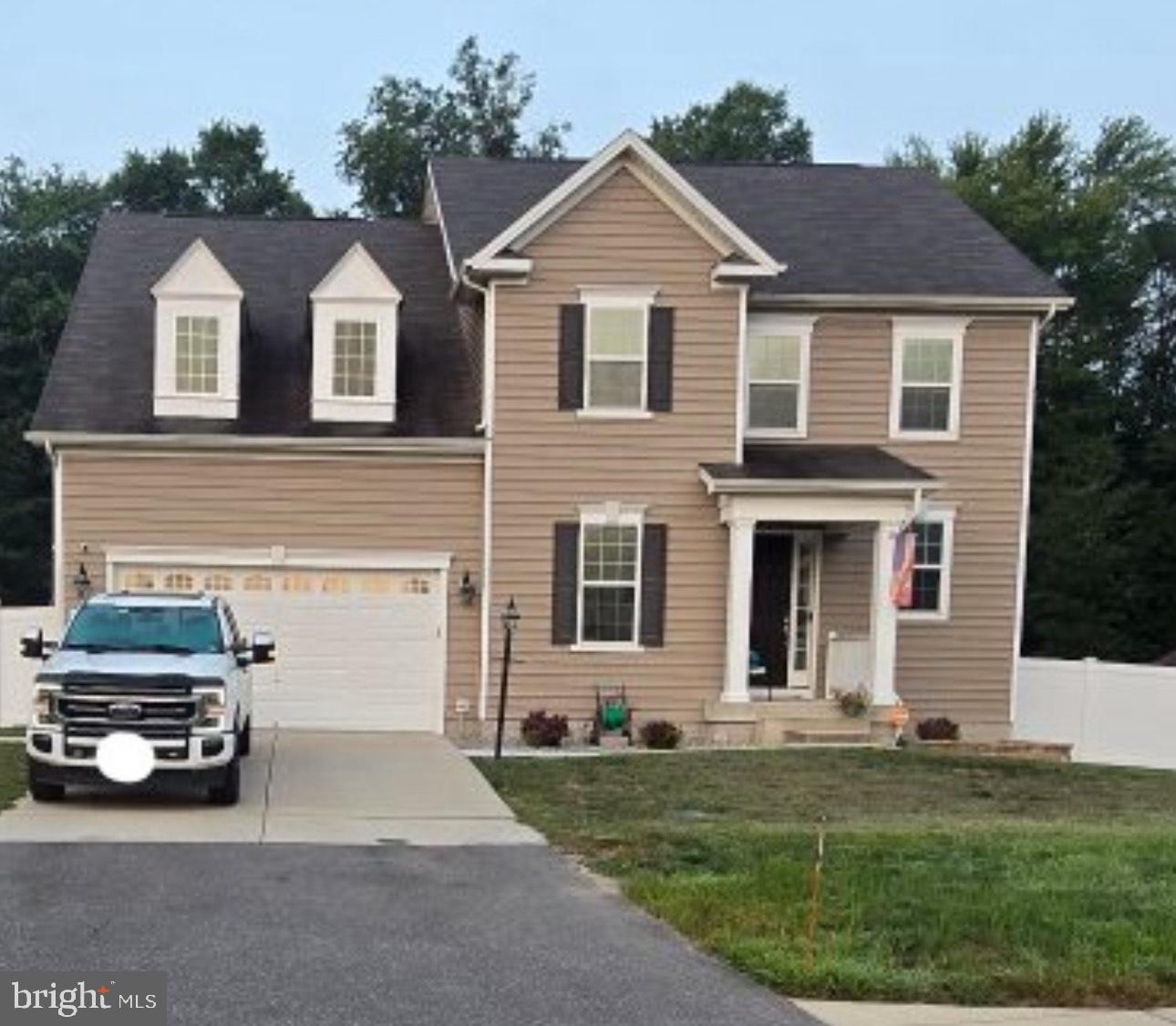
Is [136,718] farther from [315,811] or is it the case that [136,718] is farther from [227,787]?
[315,811]

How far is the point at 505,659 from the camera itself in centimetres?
1916

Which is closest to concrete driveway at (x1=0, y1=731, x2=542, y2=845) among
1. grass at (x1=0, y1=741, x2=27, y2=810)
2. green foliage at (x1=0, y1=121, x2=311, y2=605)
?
grass at (x1=0, y1=741, x2=27, y2=810)

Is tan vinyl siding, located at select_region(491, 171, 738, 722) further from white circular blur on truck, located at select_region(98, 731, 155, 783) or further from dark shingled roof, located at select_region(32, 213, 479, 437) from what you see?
white circular blur on truck, located at select_region(98, 731, 155, 783)

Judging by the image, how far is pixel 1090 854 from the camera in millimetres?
10469

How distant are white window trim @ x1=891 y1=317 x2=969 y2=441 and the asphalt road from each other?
42.6 feet

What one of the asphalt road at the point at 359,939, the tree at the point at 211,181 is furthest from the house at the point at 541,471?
the tree at the point at 211,181

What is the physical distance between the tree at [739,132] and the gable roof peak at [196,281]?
3617 centimetres

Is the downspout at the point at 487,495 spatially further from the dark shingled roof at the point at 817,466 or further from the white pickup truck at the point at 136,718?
the white pickup truck at the point at 136,718

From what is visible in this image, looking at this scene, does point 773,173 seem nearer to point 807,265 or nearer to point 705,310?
point 807,265

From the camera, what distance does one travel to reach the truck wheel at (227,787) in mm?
12812

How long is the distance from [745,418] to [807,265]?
2623 mm

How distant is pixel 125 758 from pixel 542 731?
814 centimetres

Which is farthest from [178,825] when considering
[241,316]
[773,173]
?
[773,173]

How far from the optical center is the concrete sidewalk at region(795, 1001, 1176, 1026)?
261 inches
